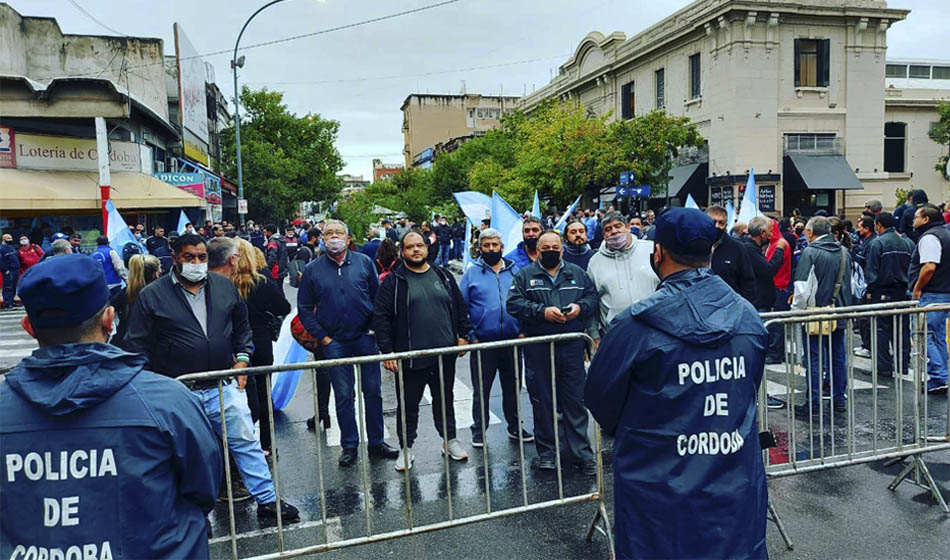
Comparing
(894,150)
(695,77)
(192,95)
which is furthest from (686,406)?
(894,150)

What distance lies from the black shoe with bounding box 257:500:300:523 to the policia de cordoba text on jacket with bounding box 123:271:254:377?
101 cm

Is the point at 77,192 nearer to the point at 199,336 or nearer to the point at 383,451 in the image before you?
the point at 383,451

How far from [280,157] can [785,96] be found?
3023cm

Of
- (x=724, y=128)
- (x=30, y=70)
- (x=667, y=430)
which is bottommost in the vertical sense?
(x=667, y=430)

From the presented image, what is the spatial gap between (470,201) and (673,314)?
970 cm

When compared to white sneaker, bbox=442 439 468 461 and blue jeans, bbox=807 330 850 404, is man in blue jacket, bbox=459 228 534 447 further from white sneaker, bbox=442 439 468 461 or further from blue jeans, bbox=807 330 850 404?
blue jeans, bbox=807 330 850 404

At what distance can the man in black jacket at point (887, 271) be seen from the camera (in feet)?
27.8

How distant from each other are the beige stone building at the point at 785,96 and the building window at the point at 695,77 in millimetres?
46

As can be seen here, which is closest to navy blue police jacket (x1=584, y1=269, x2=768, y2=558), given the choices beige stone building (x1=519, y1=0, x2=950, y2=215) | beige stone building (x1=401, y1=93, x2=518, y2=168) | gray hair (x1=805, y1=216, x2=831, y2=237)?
gray hair (x1=805, y1=216, x2=831, y2=237)

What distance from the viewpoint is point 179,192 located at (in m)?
25.0

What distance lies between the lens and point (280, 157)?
1839 inches

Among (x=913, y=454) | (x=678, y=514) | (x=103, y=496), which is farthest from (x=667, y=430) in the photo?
(x=913, y=454)

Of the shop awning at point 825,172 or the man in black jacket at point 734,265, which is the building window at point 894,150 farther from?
the man in black jacket at point 734,265

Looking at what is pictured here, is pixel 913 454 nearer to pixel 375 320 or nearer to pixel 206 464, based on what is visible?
pixel 375 320
